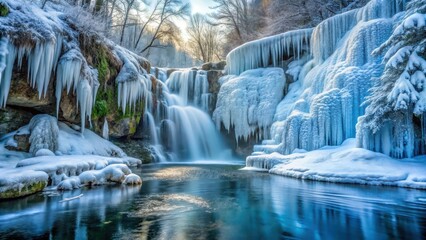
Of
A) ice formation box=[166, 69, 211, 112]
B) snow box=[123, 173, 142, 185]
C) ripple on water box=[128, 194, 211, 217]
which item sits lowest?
ripple on water box=[128, 194, 211, 217]

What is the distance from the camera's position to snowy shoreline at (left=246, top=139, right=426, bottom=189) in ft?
21.6

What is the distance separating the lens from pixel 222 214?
4.33 meters

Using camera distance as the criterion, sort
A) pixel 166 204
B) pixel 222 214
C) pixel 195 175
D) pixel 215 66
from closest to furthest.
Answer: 1. pixel 222 214
2. pixel 166 204
3. pixel 195 175
4. pixel 215 66

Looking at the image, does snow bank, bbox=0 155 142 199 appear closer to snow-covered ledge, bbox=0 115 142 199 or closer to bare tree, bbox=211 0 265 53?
snow-covered ledge, bbox=0 115 142 199

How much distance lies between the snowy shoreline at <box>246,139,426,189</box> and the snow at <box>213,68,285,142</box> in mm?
5792

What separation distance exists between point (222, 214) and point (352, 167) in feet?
16.5

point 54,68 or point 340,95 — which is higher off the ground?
point 54,68

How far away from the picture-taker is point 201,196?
586 cm

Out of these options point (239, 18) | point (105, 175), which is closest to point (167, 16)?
point (239, 18)

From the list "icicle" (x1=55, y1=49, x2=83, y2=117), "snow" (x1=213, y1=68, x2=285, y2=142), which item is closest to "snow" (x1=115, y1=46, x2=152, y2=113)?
"icicle" (x1=55, y1=49, x2=83, y2=117)

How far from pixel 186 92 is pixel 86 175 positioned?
12955 millimetres

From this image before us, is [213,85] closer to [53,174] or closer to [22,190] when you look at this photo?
[53,174]

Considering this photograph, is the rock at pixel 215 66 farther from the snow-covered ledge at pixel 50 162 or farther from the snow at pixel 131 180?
the snow at pixel 131 180

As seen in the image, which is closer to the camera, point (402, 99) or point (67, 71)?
point (402, 99)
